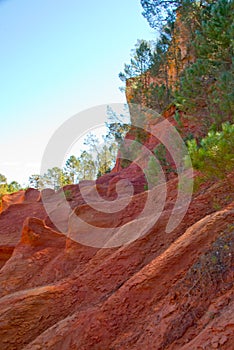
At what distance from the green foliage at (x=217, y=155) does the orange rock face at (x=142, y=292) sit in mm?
862

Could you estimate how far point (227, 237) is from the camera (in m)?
6.23

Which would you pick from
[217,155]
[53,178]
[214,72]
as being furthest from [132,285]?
[53,178]

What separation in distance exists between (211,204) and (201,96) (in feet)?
14.8

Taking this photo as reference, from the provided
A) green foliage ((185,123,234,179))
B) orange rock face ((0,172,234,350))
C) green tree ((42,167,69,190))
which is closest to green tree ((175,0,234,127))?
orange rock face ((0,172,234,350))

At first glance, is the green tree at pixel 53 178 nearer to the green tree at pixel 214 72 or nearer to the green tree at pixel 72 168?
the green tree at pixel 72 168

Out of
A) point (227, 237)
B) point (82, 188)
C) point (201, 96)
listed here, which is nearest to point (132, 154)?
point (82, 188)

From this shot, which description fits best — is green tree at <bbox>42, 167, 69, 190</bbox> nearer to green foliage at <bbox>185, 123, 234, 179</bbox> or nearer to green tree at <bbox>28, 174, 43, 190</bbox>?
green tree at <bbox>28, 174, 43, 190</bbox>

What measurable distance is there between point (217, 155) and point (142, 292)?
2625 millimetres

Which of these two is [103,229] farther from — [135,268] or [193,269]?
[193,269]

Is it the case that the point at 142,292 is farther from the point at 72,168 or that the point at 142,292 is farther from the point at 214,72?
the point at 72,168

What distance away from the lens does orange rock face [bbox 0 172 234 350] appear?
5246 millimetres

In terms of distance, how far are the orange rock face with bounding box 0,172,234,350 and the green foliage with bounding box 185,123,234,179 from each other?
34.0 inches

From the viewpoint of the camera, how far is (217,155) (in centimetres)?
645

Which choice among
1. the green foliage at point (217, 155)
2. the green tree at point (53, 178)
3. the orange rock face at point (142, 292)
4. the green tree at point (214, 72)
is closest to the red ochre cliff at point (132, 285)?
the orange rock face at point (142, 292)
